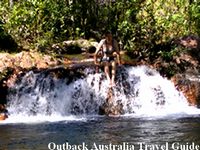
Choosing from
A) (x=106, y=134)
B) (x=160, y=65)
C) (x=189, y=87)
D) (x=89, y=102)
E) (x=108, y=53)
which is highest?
(x=108, y=53)

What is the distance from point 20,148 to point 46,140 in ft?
3.49

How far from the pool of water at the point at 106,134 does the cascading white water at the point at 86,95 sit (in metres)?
2.94

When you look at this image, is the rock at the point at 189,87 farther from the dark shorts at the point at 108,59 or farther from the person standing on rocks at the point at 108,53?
the dark shorts at the point at 108,59

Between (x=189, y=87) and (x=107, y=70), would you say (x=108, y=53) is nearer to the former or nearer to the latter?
(x=107, y=70)

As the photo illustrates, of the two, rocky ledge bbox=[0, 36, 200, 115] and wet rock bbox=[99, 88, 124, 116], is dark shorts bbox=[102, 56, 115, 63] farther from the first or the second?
rocky ledge bbox=[0, 36, 200, 115]

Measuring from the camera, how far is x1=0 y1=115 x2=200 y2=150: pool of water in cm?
1290

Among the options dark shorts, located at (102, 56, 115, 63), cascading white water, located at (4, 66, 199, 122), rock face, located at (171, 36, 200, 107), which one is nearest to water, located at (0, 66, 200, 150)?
cascading white water, located at (4, 66, 199, 122)

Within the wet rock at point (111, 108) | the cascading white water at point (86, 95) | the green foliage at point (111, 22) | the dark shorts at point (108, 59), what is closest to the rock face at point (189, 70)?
the cascading white water at point (86, 95)

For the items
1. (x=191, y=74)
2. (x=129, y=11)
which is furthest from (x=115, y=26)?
(x=191, y=74)

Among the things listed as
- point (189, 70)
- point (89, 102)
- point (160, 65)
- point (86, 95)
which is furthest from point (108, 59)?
point (189, 70)

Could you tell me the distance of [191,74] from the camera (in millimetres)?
23922

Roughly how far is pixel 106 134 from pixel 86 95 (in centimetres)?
739

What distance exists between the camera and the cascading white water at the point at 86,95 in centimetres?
2162

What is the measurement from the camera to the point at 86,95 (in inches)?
866
